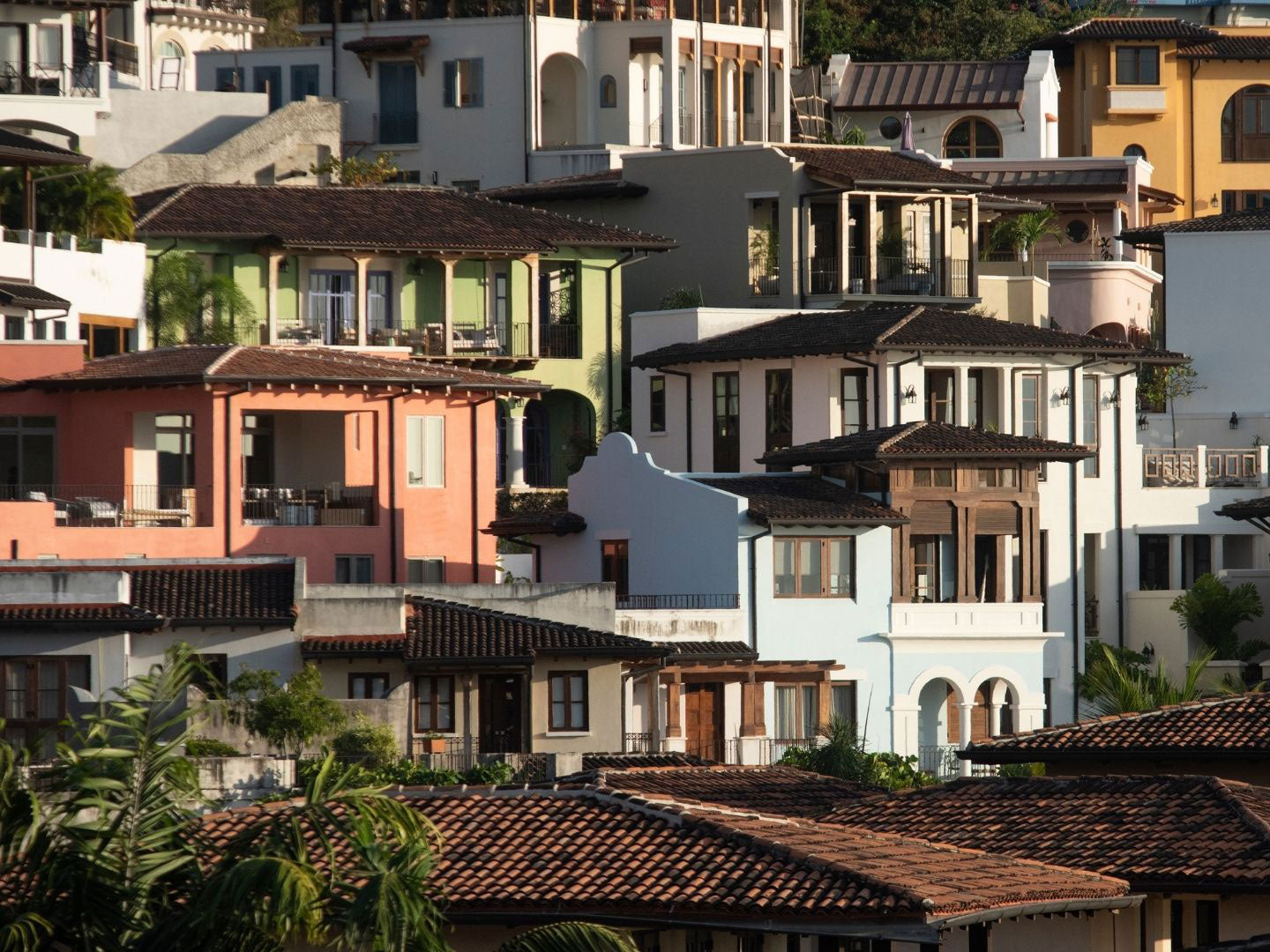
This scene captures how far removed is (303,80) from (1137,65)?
24.7 meters

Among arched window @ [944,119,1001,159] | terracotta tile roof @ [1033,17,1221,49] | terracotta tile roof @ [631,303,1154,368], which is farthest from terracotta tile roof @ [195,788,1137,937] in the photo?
terracotta tile roof @ [1033,17,1221,49]

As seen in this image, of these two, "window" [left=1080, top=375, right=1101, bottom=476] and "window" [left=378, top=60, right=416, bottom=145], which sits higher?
"window" [left=378, top=60, right=416, bottom=145]

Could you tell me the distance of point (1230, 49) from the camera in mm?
96812

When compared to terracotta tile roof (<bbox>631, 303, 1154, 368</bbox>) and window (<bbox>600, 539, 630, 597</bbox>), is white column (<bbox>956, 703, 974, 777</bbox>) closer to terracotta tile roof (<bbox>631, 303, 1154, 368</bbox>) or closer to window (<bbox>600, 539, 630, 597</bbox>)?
window (<bbox>600, 539, 630, 597</bbox>)

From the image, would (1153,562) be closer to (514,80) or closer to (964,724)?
(964,724)

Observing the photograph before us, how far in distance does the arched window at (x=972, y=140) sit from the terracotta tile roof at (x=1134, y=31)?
3816 mm

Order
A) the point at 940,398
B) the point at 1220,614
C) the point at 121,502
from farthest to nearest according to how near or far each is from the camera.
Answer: the point at 940,398 < the point at 1220,614 < the point at 121,502

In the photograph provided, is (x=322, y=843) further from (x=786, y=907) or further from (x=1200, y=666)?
(x=1200, y=666)

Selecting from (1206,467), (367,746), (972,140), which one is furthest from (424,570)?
(972,140)

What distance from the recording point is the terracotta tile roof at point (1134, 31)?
9694cm

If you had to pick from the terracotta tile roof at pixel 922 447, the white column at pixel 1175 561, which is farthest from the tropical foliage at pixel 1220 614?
the terracotta tile roof at pixel 922 447

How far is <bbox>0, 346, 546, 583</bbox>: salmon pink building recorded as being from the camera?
201ft

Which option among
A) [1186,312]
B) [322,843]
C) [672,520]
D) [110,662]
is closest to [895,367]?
[672,520]

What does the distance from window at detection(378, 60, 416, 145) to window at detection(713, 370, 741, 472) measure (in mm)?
20398
